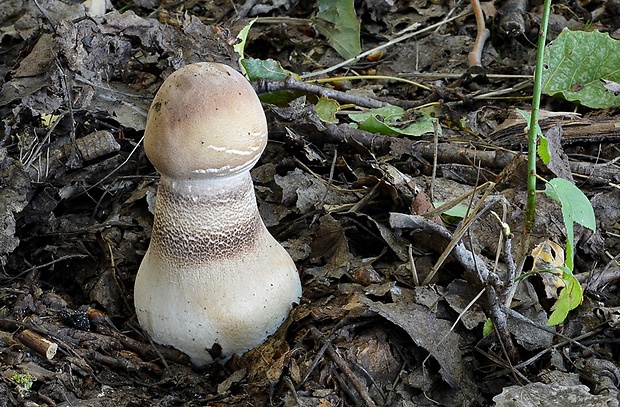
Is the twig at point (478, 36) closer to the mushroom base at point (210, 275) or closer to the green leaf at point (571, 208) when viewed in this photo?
the mushroom base at point (210, 275)

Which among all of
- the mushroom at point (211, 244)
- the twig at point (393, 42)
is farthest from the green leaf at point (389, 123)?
the mushroom at point (211, 244)

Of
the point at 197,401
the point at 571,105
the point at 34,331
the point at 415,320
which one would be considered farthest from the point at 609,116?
the point at 34,331

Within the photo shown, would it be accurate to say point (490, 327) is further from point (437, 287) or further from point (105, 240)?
point (105, 240)

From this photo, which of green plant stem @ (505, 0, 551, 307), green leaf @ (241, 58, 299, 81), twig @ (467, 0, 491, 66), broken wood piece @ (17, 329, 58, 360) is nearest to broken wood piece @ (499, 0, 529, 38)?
twig @ (467, 0, 491, 66)

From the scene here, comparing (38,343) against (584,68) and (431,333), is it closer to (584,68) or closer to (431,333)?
(431,333)

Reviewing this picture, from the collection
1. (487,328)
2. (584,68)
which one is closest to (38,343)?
(487,328)

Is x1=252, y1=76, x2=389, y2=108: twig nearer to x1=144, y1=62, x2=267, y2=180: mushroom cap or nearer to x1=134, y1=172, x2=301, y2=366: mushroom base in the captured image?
x1=134, y1=172, x2=301, y2=366: mushroom base
